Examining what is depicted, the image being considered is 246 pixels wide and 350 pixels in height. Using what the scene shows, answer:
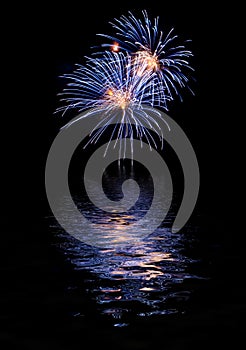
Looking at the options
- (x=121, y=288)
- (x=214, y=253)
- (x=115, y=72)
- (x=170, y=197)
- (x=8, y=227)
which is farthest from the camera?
(x=170, y=197)

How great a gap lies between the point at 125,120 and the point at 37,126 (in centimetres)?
10144

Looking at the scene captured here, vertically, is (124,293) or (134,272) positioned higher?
(134,272)

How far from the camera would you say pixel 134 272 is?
22.3 m

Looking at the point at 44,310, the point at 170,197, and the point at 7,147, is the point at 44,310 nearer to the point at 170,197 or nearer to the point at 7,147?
the point at 170,197

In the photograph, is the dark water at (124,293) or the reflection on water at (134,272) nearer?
the dark water at (124,293)

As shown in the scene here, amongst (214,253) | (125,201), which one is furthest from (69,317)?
(125,201)

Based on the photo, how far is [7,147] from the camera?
146 meters

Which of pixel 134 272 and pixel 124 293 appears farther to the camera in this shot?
pixel 134 272

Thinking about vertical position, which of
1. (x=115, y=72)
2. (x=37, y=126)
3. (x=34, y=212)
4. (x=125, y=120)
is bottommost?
(x=34, y=212)

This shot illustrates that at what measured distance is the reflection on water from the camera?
57.9 ft

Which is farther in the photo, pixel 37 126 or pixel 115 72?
pixel 37 126

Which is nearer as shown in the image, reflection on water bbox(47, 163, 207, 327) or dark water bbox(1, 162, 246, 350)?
dark water bbox(1, 162, 246, 350)

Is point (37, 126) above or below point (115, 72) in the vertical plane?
above

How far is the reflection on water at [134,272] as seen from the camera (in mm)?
17641
